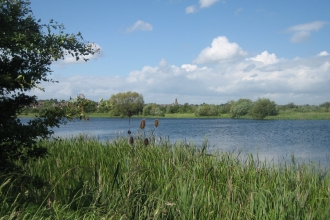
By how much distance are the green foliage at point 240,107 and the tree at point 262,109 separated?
2.64ft

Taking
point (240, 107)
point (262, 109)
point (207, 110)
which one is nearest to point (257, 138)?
point (262, 109)

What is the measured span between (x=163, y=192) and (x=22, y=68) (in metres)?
2.30

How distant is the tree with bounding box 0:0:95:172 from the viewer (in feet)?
13.4

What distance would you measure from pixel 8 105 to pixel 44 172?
2.09 m

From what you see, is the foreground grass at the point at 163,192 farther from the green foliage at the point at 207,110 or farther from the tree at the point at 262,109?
the green foliage at the point at 207,110

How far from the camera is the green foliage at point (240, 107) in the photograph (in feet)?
134

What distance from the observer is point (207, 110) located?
45.0m

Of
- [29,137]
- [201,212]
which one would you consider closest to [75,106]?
[29,137]

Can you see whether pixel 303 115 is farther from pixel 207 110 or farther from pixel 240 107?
pixel 207 110

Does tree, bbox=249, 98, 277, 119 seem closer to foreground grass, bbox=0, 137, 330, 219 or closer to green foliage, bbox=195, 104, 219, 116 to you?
green foliage, bbox=195, 104, 219, 116

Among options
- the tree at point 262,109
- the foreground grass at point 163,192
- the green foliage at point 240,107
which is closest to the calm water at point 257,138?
the foreground grass at point 163,192

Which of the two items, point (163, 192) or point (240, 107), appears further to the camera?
point (240, 107)

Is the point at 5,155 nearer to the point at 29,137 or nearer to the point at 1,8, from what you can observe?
the point at 29,137

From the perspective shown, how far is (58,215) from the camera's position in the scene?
329 cm
